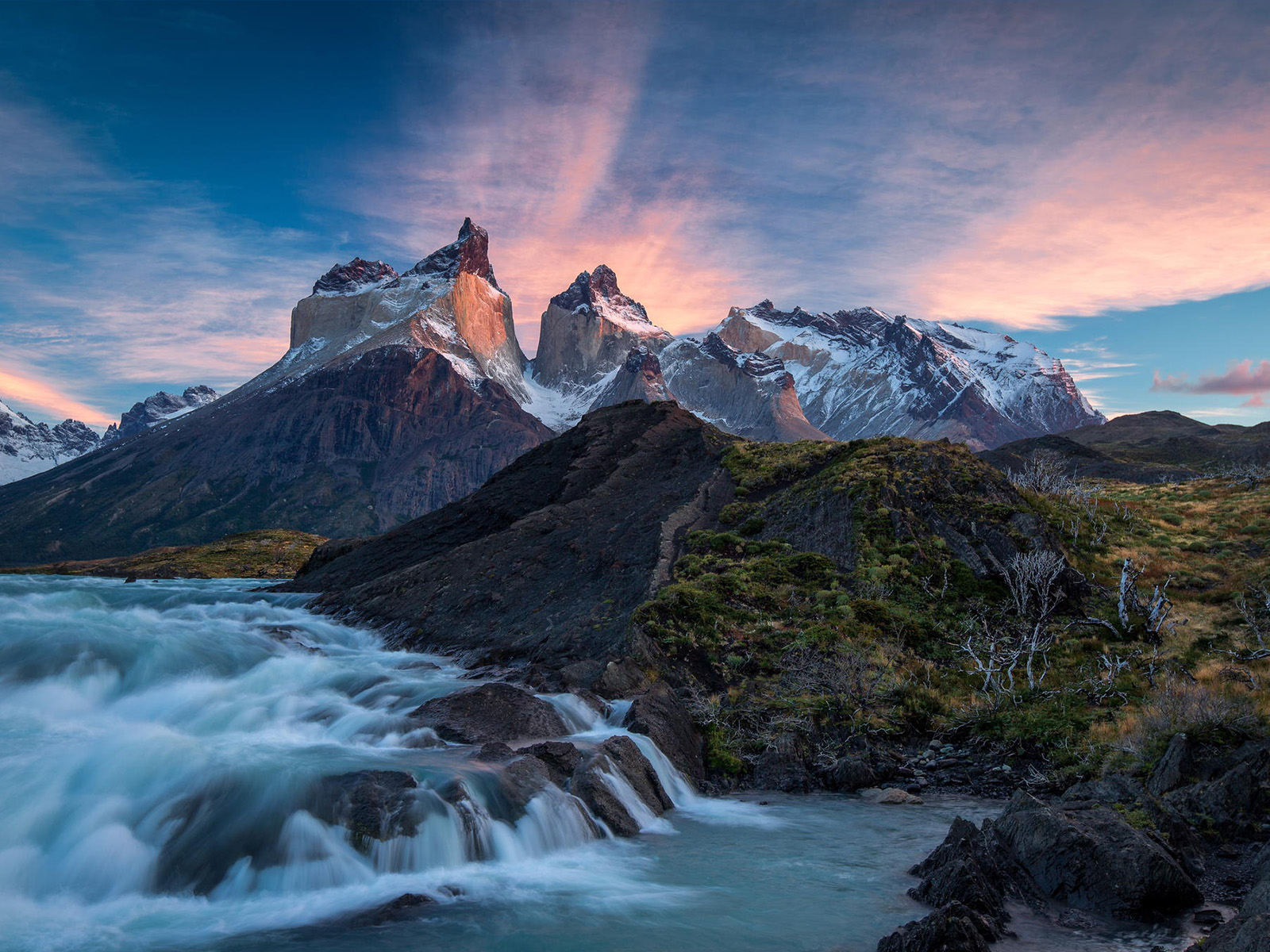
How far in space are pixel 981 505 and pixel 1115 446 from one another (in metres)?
161

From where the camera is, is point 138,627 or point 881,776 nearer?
point 881,776

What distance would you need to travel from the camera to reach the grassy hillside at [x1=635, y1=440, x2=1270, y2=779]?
61.4ft

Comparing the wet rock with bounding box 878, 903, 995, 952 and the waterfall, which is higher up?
the waterfall

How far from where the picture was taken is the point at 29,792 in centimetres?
1405

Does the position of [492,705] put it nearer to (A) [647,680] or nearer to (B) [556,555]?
(A) [647,680]

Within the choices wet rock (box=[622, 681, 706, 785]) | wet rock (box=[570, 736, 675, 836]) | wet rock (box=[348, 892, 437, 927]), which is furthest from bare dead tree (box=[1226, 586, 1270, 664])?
wet rock (box=[348, 892, 437, 927])

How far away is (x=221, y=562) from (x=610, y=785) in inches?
4440

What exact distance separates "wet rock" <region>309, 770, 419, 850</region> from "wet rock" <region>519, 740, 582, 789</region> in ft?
10.0

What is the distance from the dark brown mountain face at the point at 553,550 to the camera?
98.2 ft

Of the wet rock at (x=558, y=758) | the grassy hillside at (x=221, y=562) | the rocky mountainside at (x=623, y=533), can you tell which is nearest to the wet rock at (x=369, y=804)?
the wet rock at (x=558, y=758)

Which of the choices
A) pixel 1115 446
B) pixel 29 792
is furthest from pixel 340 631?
pixel 1115 446

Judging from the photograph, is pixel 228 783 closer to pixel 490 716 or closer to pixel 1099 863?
pixel 490 716

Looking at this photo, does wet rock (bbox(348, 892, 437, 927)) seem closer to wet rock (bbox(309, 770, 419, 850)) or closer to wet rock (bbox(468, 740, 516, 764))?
wet rock (bbox(309, 770, 419, 850))

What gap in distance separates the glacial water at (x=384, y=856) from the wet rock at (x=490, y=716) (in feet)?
2.12
